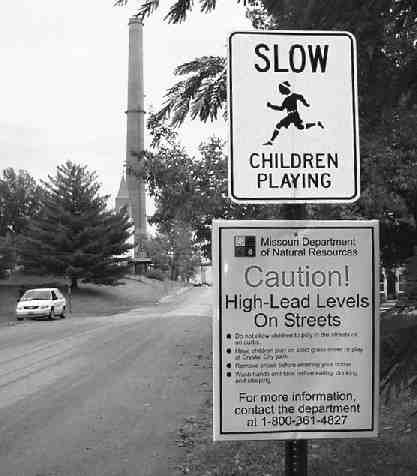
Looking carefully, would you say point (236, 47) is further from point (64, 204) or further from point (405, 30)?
point (64, 204)

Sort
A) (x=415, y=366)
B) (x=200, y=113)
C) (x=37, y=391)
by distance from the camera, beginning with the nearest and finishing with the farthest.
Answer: (x=415, y=366), (x=200, y=113), (x=37, y=391)

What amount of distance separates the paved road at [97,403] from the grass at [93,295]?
24.7m

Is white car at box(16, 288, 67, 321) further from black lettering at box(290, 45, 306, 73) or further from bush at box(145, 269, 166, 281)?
bush at box(145, 269, 166, 281)

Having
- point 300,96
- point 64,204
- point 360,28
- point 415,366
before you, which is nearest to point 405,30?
point 360,28

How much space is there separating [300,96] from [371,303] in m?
0.82

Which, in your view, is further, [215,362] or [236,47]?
[236,47]

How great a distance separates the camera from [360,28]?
3096 millimetres

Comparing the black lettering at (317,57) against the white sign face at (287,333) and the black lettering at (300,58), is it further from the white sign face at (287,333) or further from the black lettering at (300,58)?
the white sign face at (287,333)

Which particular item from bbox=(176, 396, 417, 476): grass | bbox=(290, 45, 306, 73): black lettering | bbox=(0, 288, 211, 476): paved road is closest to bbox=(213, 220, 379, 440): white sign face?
bbox=(290, 45, 306, 73): black lettering

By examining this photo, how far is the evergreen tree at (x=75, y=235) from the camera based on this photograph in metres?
51.9

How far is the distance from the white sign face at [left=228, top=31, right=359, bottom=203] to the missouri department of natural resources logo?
0.59 ft

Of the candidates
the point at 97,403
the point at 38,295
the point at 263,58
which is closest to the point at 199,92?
the point at 263,58

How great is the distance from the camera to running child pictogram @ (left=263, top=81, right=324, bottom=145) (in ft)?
8.91

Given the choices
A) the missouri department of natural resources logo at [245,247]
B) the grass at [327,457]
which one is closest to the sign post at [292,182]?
the missouri department of natural resources logo at [245,247]
